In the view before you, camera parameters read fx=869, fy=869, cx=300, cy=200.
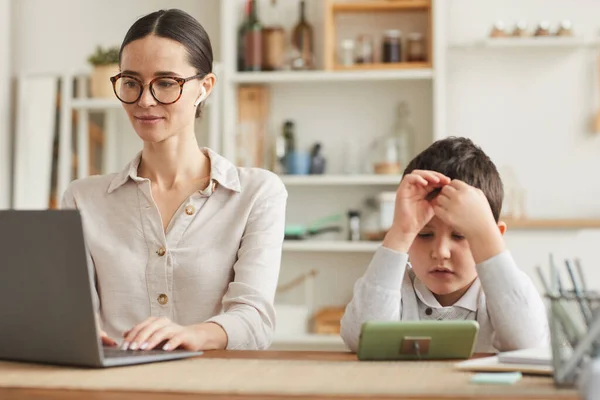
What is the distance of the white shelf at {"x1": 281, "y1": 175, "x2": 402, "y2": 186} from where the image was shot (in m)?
3.84

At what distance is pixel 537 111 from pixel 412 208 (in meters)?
2.55

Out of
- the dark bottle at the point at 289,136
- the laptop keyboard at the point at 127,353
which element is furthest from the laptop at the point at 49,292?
the dark bottle at the point at 289,136

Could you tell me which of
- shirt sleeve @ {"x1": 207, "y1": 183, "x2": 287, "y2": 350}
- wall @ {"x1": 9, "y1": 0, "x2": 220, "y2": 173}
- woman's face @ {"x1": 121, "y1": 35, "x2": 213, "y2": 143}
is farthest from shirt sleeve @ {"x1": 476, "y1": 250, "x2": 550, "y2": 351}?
wall @ {"x1": 9, "y1": 0, "x2": 220, "y2": 173}

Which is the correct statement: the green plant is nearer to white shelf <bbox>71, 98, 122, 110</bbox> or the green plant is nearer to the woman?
white shelf <bbox>71, 98, 122, 110</bbox>

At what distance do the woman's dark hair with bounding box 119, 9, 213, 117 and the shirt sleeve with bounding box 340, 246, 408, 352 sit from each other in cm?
68

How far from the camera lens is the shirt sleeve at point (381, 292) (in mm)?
1593

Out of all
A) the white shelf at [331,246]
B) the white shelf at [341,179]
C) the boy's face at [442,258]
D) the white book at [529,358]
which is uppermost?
the white shelf at [341,179]

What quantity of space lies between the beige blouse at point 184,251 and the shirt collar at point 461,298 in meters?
0.31

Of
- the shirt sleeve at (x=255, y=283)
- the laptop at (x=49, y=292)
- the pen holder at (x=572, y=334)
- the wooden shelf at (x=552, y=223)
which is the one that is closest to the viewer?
the pen holder at (x=572, y=334)

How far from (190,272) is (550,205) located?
250 centimetres

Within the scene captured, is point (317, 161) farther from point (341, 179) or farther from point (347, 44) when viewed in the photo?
point (347, 44)

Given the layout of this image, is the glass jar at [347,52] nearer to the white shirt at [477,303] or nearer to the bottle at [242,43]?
the bottle at [242,43]

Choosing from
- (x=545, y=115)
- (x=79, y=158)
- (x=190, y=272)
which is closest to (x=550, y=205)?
(x=545, y=115)

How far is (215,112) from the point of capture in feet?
13.0
